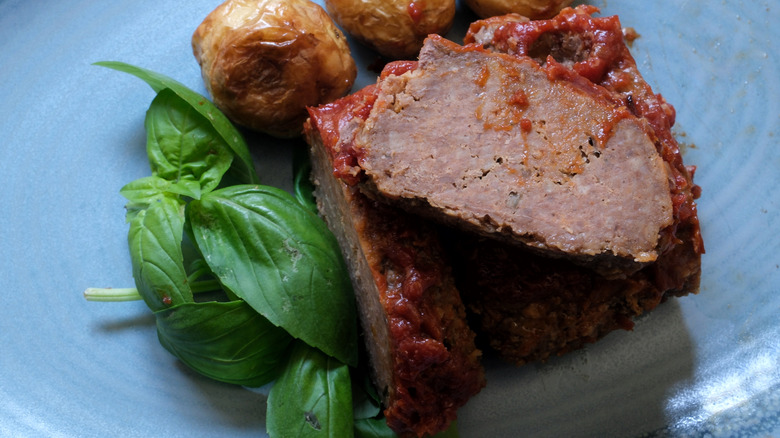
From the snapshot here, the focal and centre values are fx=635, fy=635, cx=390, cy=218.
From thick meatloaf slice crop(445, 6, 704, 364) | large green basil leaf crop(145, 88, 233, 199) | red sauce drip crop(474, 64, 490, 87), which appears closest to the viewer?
red sauce drip crop(474, 64, 490, 87)

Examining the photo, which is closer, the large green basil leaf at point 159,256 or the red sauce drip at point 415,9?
the large green basil leaf at point 159,256

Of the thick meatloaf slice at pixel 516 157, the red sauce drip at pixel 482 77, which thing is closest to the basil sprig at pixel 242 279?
the thick meatloaf slice at pixel 516 157

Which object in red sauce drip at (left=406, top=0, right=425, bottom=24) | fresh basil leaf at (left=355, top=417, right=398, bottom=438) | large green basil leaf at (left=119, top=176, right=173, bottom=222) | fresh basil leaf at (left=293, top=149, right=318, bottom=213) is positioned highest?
red sauce drip at (left=406, top=0, right=425, bottom=24)

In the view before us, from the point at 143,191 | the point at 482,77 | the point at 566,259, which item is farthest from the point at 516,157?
the point at 143,191

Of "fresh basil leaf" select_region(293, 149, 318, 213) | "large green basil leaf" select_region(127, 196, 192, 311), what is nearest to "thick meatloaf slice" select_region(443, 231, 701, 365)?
"fresh basil leaf" select_region(293, 149, 318, 213)

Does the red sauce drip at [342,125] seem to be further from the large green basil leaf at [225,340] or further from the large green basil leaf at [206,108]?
the large green basil leaf at [225,340]

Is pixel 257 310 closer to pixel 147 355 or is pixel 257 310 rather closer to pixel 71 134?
pixel 147 355

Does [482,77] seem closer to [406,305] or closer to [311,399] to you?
[406,305]

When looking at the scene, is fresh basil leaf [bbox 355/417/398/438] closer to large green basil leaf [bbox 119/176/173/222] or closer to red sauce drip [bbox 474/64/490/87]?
large green basil leaf [bbox 119/176/173/222]
